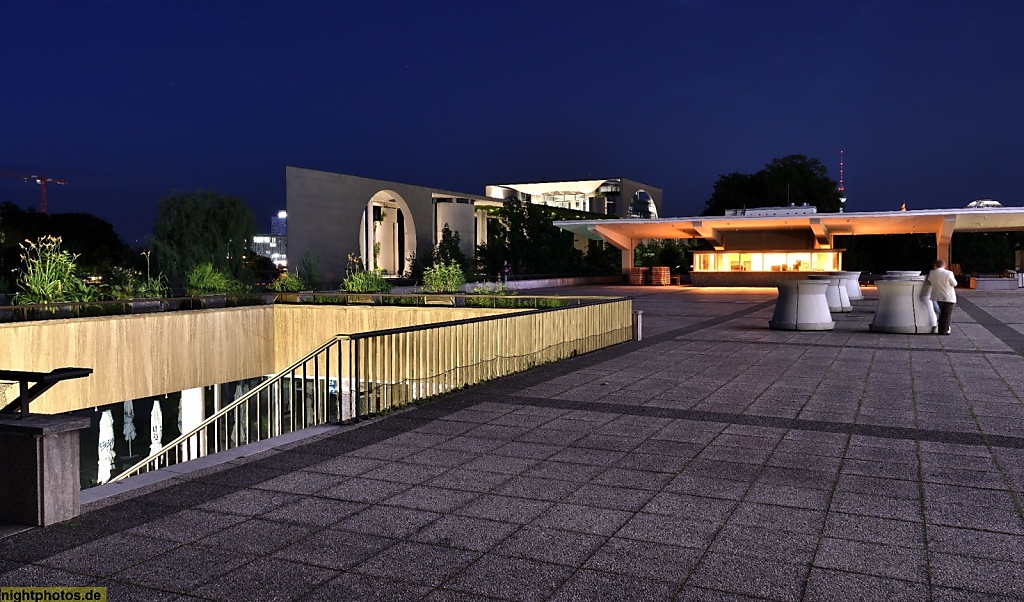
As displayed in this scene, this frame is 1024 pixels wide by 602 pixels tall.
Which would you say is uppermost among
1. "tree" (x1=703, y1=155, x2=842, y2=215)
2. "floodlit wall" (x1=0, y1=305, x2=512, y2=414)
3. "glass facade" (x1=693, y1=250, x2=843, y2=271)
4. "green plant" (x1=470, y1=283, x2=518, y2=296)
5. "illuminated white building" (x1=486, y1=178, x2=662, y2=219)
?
"illuminated white building" (x1=486, y1=178, x2=662, y2=219)

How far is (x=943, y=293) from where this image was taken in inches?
664

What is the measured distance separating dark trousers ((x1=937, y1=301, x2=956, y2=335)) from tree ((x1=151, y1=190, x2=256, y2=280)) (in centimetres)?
2826

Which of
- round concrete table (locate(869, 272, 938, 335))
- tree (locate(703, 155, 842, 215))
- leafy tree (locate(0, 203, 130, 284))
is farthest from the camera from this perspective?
tree (locate(703, 155, 842, 215))

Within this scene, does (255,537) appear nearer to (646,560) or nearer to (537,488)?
(537,488)

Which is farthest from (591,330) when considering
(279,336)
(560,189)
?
(560,189)

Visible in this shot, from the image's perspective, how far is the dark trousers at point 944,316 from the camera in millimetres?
16812

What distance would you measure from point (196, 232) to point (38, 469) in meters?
34.6

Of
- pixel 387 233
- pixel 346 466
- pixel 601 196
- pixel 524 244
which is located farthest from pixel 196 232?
pixel 601 196

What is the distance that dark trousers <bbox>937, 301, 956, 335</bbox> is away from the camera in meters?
16.8

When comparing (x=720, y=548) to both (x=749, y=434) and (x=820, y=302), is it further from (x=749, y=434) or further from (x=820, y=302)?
(x=820, y=302)

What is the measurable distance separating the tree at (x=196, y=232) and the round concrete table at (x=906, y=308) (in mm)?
27137

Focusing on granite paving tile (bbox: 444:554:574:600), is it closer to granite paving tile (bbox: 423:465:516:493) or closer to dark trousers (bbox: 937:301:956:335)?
granite paving tile (bbox: 423:465:516:493)

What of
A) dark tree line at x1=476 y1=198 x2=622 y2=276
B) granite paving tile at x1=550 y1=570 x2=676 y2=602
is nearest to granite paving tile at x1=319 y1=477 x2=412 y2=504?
granite paving tile at x1=550 y1=570 x2=676 y2=602

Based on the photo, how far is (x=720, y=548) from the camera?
4293 mm
